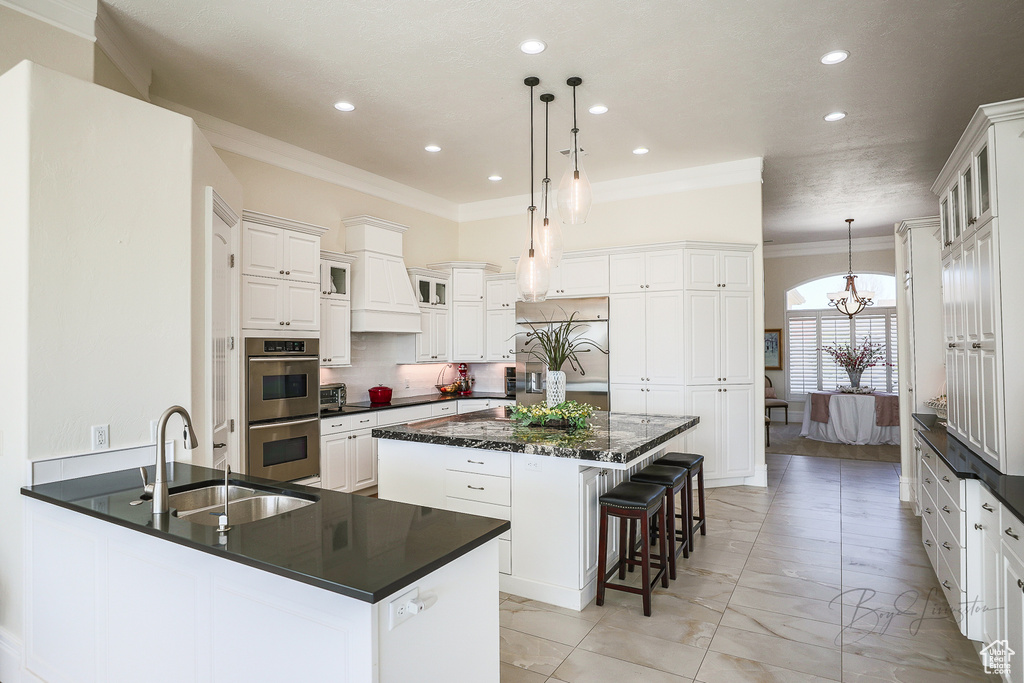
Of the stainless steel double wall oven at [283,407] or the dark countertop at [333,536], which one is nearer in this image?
the dark countertop at [333,536]

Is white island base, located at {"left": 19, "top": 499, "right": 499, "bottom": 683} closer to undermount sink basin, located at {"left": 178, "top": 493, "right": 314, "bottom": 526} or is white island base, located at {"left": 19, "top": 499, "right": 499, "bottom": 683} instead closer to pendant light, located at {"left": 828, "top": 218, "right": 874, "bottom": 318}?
→ undermount sink basin, located at {"left": 178, "top": 493, "right": 314, "bottom": 526}

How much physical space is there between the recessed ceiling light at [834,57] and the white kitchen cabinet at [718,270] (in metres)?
2.16

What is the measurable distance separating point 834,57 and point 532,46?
1917 millimetres

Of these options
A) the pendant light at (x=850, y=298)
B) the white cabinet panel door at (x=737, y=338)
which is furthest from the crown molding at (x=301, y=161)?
the pendant light at (x=850, y=298)

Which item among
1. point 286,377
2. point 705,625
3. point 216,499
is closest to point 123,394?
point 216,499

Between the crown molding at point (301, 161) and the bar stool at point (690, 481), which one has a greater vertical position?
the crown molding at point (301, 161)

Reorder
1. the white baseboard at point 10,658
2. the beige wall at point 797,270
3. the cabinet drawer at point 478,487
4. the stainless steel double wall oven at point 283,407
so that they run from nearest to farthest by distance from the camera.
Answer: the white baseboard at point 10,658 < the cabinet drawer at point 478,487 < the stainless steel double wall oven at point 283,407 < the beige wall at point 797,270

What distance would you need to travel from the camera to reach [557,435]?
3.49 metres

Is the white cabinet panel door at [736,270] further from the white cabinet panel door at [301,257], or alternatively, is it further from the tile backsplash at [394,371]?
the white cabinet panel door at [301,257]

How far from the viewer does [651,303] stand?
230 inches

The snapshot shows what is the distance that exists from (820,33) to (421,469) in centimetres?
354

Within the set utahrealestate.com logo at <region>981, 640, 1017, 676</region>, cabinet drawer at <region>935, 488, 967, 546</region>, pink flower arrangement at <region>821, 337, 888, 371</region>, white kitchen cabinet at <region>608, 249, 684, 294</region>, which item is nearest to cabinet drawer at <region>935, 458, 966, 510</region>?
cabinet drawer at <region>935, 488, 967, 546</region>

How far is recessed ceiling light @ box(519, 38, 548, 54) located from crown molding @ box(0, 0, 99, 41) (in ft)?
7.53

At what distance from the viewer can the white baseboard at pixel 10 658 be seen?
8.02 ft
